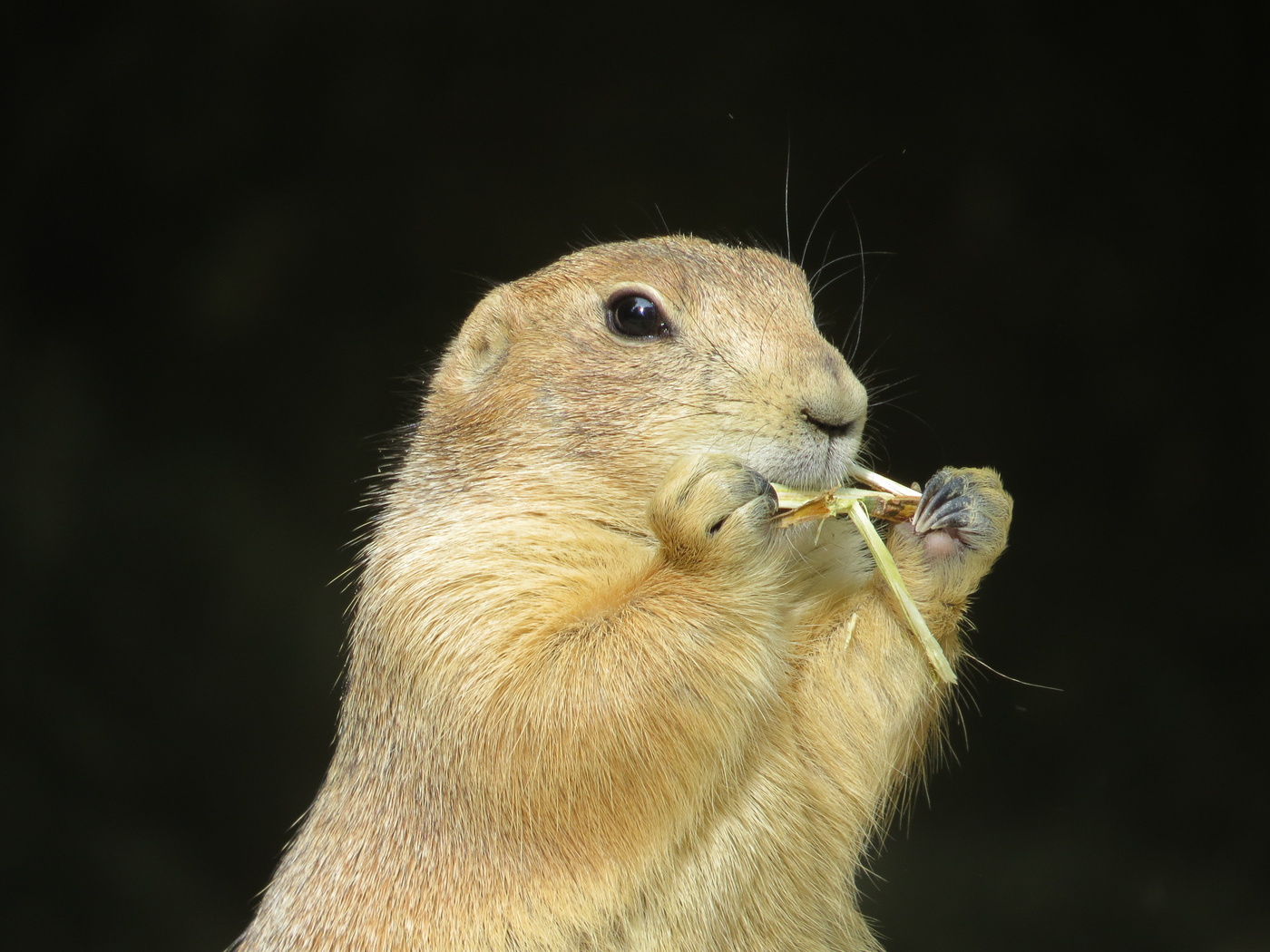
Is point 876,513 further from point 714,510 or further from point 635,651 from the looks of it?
point 635,651

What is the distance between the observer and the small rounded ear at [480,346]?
2982mm

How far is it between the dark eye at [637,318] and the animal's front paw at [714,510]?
0.46 meters

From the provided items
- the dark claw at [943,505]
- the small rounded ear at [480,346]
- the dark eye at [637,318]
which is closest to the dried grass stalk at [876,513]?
the dark claw at [943,505]

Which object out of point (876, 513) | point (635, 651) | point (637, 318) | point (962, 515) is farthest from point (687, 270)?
point (635, 651)

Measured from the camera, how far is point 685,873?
2.53 meters

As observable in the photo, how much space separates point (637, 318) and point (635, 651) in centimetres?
85

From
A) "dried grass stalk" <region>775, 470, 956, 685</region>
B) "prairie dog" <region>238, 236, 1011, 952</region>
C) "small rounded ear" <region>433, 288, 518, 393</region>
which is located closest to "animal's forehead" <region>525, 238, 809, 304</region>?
"prairie dog" <region>238, 236, 1011, 952</region>

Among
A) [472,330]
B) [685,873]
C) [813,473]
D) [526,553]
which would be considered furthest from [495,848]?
[472,330]

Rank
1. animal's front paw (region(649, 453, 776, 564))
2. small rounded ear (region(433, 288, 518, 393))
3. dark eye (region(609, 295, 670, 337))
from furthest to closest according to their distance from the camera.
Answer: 1. small rounded ear (region(433, 288, 518, 393))
2. dark eye (region(609, 295, 670, 337))
3. animal's front paw (region(649, 453, 776, 564))

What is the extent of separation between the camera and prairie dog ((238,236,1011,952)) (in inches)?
96.0

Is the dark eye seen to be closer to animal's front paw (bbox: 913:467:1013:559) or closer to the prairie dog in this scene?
the prairie dog

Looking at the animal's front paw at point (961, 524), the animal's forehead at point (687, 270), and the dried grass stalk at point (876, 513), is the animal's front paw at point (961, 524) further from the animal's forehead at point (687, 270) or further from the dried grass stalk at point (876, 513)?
the animal's forehead at point (687, 270)

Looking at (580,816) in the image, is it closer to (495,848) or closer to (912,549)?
(495,848)

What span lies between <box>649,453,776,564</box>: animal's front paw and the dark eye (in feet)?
1.50
